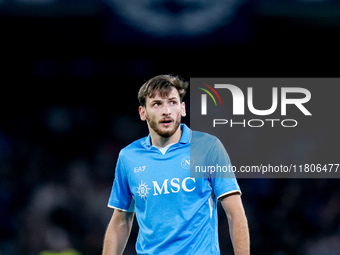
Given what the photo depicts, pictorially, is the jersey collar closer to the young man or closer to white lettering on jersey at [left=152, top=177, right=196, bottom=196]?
the young man

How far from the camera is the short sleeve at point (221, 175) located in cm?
376

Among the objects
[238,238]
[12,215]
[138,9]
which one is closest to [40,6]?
[138,9]

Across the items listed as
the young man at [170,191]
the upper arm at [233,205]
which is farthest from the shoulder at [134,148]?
the upper arm at [233,205]

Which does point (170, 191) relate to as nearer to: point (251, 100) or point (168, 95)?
point (168, 95)

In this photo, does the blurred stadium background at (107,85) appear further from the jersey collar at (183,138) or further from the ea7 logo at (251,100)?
the jersey collar at (183,138)

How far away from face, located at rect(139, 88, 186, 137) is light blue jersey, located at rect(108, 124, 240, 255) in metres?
0.12

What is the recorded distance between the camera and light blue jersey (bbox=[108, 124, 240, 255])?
378cm

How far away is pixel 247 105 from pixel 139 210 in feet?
12.3

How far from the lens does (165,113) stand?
399 cm

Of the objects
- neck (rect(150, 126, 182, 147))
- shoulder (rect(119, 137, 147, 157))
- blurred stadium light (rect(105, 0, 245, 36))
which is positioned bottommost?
shoulder (rect(119, 137, 147, 157))

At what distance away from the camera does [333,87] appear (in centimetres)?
791

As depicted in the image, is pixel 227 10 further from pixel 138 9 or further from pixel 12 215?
pixel 12 215

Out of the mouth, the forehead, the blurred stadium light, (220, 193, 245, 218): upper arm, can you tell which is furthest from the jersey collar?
the blurred stadium light

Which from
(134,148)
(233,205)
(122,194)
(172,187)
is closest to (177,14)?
(134,148)
